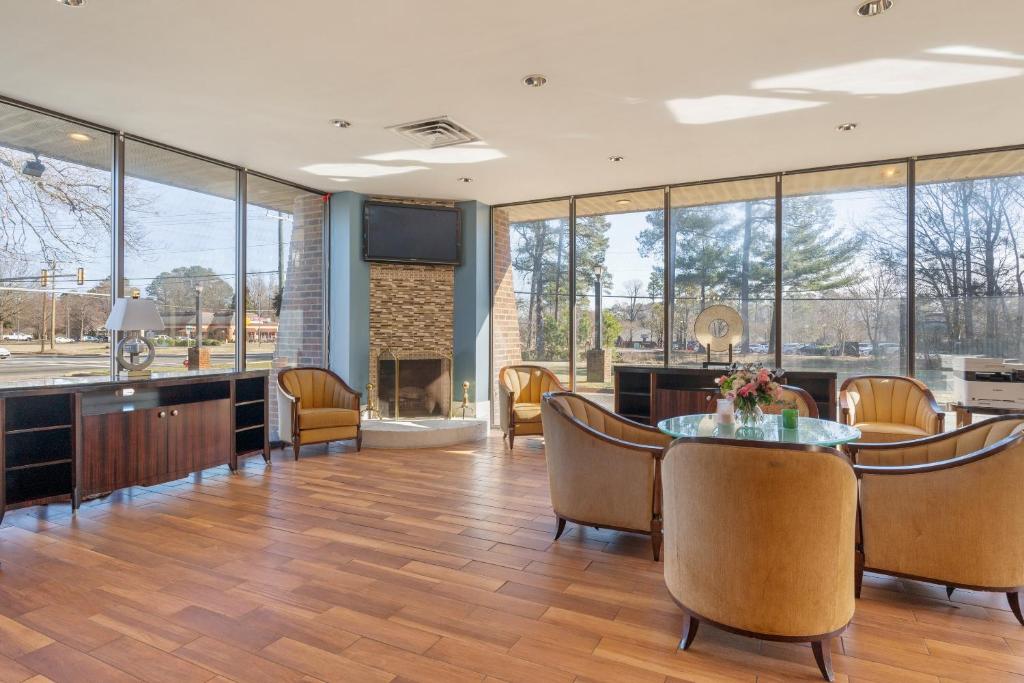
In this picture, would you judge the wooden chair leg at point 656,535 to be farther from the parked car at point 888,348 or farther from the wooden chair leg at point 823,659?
the parked car at point 888,348

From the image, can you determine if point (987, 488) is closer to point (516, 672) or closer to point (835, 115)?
point (516, 672)

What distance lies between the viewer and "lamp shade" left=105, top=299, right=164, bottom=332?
4461mm

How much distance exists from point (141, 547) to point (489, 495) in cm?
225

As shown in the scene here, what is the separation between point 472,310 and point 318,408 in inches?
86.2

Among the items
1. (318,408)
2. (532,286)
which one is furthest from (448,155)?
(318,408)

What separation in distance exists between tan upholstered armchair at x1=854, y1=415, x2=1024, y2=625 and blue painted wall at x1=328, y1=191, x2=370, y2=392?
548 cm

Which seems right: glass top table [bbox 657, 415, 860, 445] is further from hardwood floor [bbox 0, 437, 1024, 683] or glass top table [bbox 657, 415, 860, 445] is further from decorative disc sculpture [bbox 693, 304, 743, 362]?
decorative disc sculpture [bbox 693, 304, 743, 362]

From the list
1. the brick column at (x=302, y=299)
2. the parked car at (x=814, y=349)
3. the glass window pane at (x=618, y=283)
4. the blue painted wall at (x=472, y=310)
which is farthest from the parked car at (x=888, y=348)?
the brick column at (x=302, y=299)

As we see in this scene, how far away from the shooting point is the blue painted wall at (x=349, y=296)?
686 cm

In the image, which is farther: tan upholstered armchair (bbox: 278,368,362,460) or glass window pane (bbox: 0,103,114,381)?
tan upholstered armchair (bbox: 278,368,362,460)

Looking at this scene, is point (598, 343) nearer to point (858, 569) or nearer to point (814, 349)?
point (814, 349)

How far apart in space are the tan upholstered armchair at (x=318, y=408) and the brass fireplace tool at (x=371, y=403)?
1.98 ft

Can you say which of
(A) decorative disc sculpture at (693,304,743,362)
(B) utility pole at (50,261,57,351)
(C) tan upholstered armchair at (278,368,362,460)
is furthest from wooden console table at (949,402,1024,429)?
(B) utility pole at (50,261,57,351)

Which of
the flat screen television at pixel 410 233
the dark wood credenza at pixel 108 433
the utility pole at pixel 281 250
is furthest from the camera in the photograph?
the flat screen television at pixel 410 233
